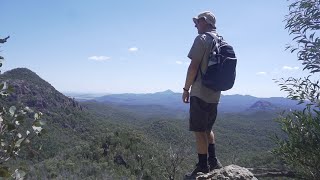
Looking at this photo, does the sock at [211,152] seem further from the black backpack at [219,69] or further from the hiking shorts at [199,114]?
the black backpack at [219,69]

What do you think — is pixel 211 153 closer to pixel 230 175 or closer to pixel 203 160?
pixel 203 160

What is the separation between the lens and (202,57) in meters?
3.78

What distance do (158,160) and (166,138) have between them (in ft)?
97.7

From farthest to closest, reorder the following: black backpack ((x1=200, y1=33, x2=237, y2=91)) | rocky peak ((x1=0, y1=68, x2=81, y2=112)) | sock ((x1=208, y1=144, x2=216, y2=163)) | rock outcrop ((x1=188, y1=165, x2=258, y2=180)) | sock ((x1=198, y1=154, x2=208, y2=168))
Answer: rocky peak ((x1=0, y1=68, x2=81, y2=112)) → sock ((x1=208, y1=144, x2=216, y2=163)) → sock ((x1=198, y1=154, x2=208, y2=168)) → black backpack ((x1=200, y1=33, x2=237, y2=91)) → rock outcrop ((x1=188, y1=165, x2=258, y2=180))

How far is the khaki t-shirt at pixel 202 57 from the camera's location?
12.3 ft

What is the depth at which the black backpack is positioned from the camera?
374 centimetres

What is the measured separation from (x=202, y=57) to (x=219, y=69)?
0.21 m

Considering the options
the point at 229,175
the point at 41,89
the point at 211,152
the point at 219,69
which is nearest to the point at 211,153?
the point at 211,152

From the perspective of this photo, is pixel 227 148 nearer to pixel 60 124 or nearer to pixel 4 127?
pixel 60 124

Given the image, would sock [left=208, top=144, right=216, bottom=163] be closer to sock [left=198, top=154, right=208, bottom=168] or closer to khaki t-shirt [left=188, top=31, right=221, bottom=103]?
sock [left=198, top=154, right=208, bottom=168]

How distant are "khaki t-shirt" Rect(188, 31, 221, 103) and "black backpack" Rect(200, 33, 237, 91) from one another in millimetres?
52

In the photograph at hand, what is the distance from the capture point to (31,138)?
174 centimetres

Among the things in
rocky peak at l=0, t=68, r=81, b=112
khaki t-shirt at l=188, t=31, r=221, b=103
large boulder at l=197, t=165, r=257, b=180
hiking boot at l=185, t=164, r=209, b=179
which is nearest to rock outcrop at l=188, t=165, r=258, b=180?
large boulder at l=197, t=165, r=257, b=180

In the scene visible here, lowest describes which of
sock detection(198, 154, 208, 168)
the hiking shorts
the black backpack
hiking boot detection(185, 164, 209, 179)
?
hiking boot detection(185, 164, 209, 179)
